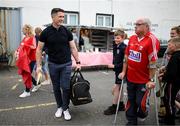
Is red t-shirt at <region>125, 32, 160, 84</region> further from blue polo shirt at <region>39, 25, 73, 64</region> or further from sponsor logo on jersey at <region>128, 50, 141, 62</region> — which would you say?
blue polo shirt at <region>39, 25, 73, 64</region>

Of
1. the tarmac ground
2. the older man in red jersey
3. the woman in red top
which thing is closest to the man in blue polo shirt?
the tarmac ground

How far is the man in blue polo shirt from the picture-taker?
5.58 m

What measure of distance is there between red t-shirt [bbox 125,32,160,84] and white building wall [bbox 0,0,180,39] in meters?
10.4

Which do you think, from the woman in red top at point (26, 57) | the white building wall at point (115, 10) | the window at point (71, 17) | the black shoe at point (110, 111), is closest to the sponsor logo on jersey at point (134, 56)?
the black shoe at point (110, 111)

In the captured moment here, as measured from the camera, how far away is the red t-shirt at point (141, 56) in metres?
4.92

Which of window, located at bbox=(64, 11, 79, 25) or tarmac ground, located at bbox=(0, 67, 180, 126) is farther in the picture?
window, located at bbox=(64, 11, 79, 25)

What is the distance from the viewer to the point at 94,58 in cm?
1272

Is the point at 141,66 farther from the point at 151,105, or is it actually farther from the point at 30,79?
the point at 30,79

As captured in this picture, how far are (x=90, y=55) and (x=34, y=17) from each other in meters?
4.04

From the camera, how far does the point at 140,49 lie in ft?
16.3

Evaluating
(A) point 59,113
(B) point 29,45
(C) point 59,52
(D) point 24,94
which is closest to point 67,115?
(A) point 59,113

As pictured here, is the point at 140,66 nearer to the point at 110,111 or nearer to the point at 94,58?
the point at 110,111

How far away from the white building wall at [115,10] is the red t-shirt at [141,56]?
411 inches

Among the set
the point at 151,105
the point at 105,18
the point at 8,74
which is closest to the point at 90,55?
the point at 8,74
